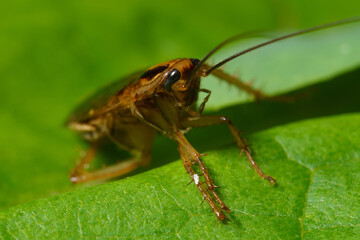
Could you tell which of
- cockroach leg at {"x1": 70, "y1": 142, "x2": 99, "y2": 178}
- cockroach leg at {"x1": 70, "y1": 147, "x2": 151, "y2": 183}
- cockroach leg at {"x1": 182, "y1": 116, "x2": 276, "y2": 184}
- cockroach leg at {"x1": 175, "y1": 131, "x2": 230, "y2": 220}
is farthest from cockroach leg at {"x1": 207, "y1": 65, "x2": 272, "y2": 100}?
cockroach leg at {"x1": 70, "y1": 142, "x2": 99, "y2": 178}

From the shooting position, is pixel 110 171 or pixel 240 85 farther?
pixel 110 171

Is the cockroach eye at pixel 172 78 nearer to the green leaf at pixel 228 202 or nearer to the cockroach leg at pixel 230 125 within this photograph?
the cockroach leg at pixel 230 125

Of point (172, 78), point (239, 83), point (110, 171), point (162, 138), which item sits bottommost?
point (110, 171)

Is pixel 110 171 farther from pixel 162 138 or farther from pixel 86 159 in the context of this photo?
pixel 162 138

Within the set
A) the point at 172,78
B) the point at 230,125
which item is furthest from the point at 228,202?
the point at 172,78

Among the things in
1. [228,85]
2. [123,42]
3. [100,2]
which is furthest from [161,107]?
[100,2]

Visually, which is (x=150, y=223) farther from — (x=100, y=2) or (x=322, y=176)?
(x=100, y=2)
